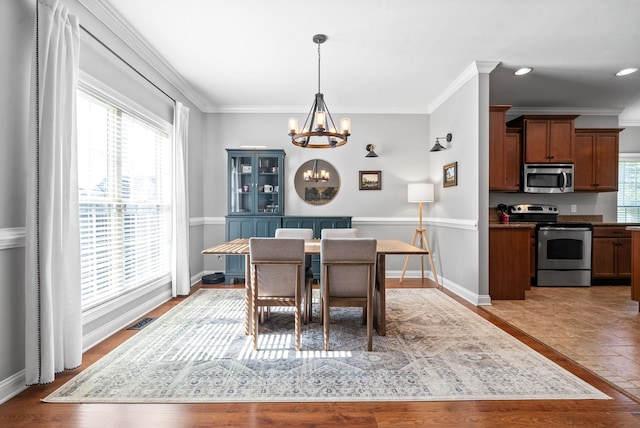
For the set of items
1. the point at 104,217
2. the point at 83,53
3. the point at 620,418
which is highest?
the point at 83,53

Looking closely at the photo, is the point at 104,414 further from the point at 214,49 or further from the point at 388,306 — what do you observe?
the point at 214,49

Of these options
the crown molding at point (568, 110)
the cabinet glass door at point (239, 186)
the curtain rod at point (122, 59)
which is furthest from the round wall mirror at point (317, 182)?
the crown molding at point (568, 110)

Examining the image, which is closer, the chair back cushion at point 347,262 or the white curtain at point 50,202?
the white curtain at point 50,202

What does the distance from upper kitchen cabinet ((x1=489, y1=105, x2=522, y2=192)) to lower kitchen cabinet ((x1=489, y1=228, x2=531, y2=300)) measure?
0.88 metres

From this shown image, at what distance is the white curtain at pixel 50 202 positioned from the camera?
1881mm

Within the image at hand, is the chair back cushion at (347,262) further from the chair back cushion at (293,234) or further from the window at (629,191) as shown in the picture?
the window at (629,191)

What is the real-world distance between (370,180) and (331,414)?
3893 millimetres

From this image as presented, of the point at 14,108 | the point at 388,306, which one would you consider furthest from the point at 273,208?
the point at 14,108

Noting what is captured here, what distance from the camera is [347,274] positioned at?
247 cm

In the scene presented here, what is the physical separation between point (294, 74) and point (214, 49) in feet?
3.23

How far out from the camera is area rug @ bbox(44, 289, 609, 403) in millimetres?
1857

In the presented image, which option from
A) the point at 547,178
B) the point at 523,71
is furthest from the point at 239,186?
the point at 547,178

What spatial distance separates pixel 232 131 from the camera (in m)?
5.10

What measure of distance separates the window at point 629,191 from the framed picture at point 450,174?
11.9 ft
